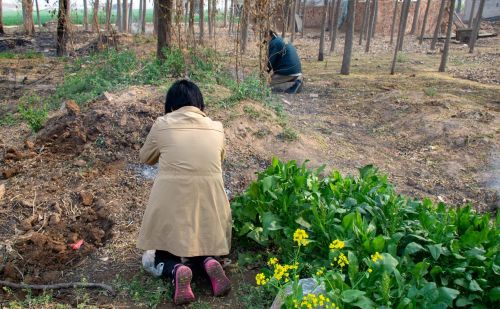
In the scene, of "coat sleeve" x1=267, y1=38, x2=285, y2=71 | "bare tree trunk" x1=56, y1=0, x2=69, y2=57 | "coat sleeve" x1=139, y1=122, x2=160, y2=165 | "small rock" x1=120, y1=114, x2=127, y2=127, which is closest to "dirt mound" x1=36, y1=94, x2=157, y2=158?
"small rock" x1=120, y1=114, x2=127, y2=127

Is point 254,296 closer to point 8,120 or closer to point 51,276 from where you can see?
point 51,276

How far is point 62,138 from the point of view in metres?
5.08

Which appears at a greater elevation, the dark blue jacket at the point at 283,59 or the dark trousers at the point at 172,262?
the dark blue jacket at the point at 283,59

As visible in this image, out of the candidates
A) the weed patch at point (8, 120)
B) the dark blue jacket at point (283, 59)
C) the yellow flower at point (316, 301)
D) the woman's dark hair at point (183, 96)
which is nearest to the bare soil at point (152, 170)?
the weed patch at point (8, 120)

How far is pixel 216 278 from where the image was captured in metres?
2.91

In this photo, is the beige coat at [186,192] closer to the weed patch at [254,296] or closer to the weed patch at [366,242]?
the weed patch at [254,296]

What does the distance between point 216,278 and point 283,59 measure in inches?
258

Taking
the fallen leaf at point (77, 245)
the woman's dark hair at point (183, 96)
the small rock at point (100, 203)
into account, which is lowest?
the fallen leaf at point (77, 245)

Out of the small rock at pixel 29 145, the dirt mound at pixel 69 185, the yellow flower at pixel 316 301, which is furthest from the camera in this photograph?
the small rock at pixel 29 145

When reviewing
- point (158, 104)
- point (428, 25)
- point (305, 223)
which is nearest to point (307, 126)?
point (158, 104)

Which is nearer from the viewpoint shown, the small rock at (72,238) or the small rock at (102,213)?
the small rock at (72,238)

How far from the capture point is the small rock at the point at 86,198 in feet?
13.5

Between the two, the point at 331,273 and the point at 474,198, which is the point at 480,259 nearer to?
the point at 331,273

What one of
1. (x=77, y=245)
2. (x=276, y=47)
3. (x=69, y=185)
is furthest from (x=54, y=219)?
(x=276, y=47)
